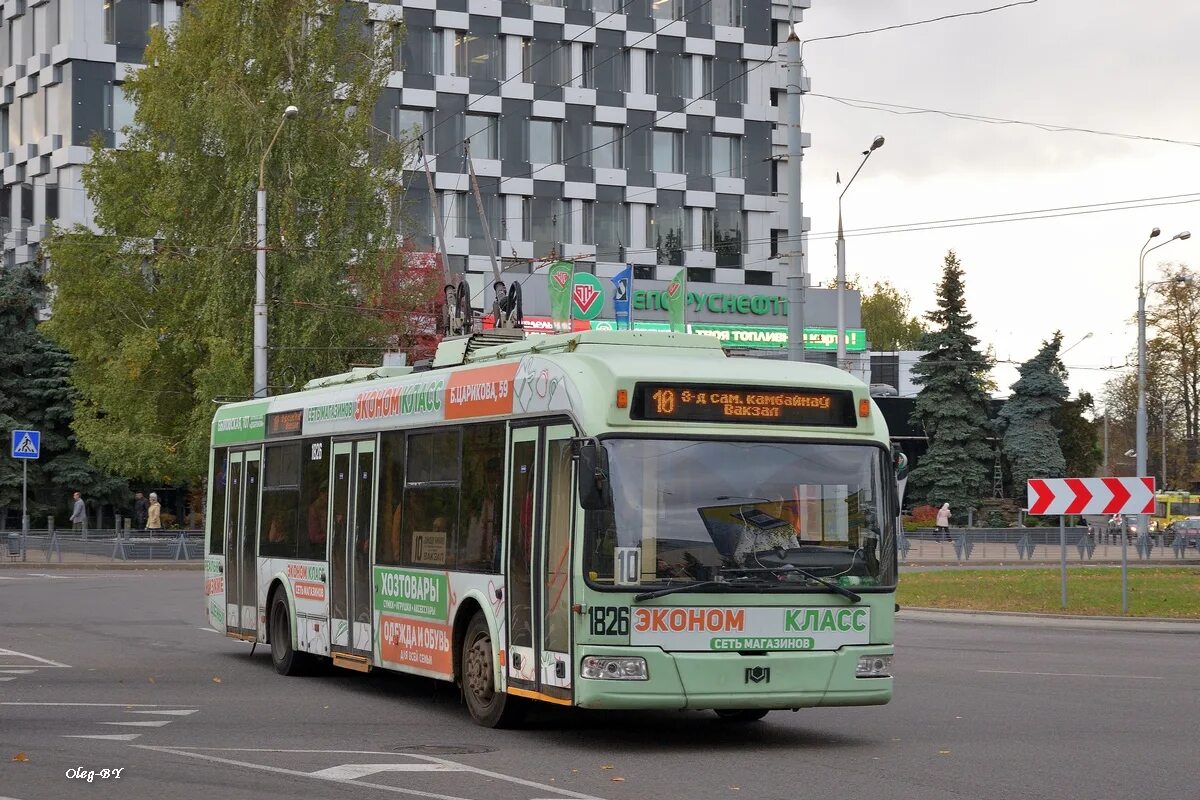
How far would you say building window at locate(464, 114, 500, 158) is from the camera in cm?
7700

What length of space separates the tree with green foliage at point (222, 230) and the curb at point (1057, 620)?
21.6 meters

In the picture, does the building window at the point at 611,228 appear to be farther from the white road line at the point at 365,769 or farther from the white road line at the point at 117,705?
the white road line at the point at 365,769

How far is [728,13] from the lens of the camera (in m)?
83.0

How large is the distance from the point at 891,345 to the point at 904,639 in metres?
101

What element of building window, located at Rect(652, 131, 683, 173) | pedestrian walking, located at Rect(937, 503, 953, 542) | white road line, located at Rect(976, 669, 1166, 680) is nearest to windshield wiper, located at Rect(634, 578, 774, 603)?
white road line, located at Rect(976, 669, 1166, 680)

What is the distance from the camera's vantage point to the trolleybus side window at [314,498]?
17828mm

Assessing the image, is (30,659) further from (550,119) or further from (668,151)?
(668,151)

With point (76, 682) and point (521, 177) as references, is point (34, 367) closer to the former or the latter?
point (521, 177)

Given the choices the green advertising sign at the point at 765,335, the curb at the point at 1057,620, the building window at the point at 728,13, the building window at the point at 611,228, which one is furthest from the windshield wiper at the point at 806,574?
the building window at the point at 728,13

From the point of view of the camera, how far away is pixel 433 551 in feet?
49.4

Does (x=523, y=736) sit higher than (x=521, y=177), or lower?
lower

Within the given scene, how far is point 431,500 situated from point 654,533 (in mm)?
3354

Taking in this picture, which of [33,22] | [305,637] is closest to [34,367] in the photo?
[33,22]

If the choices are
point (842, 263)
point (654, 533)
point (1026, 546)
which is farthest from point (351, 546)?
point (1026, 546)
